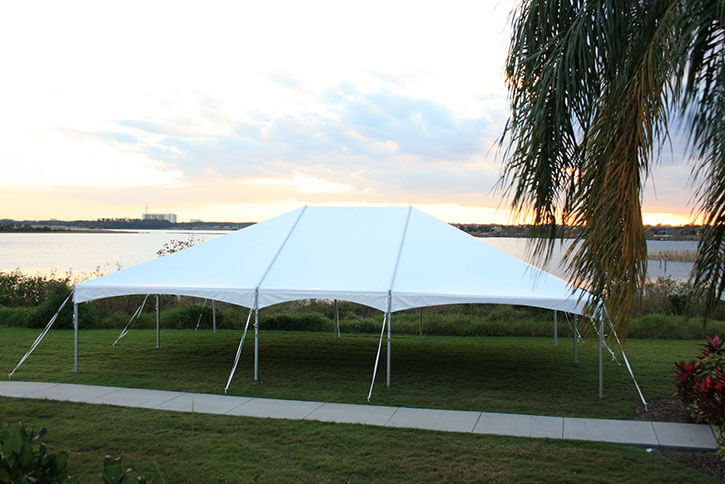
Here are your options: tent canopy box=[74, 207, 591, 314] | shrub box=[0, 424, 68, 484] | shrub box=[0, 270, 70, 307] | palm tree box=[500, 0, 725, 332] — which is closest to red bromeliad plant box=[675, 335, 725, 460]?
tent canopy box=[74, 207, 591, 314]

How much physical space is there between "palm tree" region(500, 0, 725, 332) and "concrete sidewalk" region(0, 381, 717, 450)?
117 inches

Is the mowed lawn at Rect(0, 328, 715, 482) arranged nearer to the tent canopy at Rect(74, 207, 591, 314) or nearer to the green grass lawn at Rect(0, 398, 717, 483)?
the green grass lawn at Rect(0, 398, 717, 483)

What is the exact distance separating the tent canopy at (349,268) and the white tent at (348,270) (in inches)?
0.6

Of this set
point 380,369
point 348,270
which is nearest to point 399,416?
point 348,270

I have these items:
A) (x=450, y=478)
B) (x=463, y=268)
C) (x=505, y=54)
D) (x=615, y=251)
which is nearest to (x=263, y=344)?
(x=463, y=268)

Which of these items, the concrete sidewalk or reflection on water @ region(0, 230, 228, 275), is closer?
the concrete sidewalk

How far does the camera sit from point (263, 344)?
1198cm

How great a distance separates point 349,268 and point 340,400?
2.11 m

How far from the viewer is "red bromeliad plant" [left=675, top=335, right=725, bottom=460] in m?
5.54

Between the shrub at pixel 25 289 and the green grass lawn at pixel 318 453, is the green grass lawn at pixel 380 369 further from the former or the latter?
the shrub at pixel 25 289

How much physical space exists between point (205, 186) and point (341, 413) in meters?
14.1

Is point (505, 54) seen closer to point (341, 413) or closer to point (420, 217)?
point (341, 413)

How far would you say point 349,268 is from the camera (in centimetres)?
876

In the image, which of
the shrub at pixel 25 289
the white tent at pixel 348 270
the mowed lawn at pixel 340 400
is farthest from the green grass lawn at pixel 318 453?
the shrub at pixel 25 289
